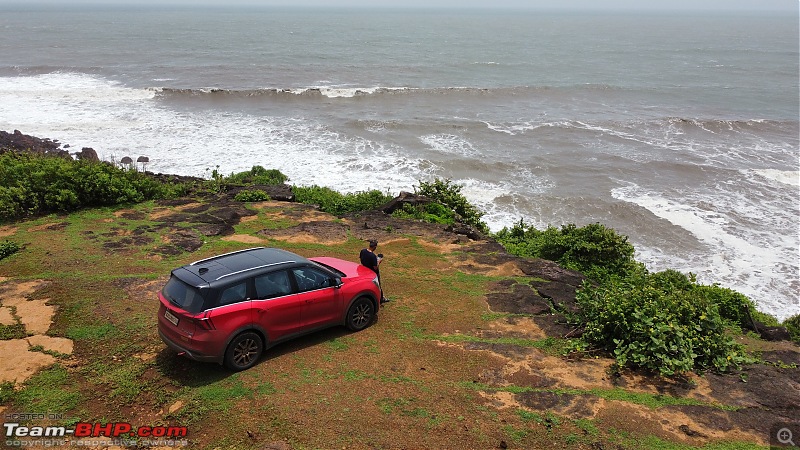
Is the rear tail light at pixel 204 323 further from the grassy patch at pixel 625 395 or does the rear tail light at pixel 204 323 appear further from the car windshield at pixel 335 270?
the grassy patch at pixel 625 395

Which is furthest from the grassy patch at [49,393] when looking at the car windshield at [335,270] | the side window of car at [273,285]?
the car windshield at [335,270]

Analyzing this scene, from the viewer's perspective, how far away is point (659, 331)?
9.31m

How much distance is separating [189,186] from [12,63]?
46.6 metres

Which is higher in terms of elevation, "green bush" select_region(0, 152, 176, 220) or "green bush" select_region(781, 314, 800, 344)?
"green bush" select_region(0, 152, 176, 220)

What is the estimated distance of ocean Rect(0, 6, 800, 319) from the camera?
2253 cm

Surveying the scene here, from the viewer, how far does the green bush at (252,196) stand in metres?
17.6

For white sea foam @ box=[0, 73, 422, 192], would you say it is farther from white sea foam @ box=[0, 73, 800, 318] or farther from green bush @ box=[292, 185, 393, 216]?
green bush @ box=[292, 185, 393, 216]

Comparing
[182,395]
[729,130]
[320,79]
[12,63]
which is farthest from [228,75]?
[182,395]

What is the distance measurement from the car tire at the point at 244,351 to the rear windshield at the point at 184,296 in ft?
2.40

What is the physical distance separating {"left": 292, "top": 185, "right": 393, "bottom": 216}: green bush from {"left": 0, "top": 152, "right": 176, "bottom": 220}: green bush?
16.6 ft

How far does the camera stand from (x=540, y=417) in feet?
24.8

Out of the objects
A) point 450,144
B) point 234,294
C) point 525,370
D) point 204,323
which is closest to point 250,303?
point 234,294

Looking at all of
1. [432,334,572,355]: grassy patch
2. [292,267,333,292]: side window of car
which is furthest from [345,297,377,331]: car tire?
[432,334,572,355]: grassy patch

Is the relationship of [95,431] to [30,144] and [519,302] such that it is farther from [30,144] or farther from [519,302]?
[30,144]
